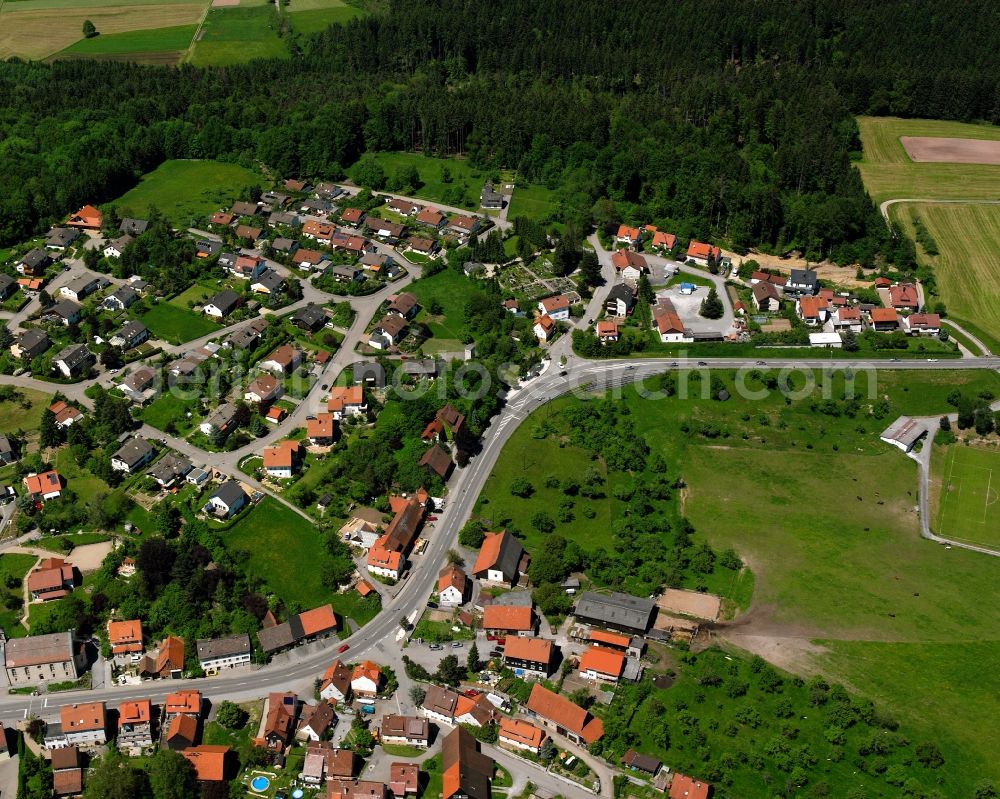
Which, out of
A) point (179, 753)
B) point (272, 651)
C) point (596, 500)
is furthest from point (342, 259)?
point (179, 753)

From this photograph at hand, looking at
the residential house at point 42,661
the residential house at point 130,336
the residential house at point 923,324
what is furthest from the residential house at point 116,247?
the residential house at point 923,324

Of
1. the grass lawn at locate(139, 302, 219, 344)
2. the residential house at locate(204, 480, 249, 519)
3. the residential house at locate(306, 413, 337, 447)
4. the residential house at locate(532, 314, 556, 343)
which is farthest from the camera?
the grass lawn at locate(139, 302, 219, 344)

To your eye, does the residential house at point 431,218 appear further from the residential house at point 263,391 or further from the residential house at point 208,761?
the residential house at point 208,761

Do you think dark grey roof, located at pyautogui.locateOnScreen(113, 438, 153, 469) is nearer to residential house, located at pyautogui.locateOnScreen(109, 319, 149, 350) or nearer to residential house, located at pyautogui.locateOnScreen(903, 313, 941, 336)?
residential house, located at pyautogui.locateOnScreen(109, 319, 149, 350)

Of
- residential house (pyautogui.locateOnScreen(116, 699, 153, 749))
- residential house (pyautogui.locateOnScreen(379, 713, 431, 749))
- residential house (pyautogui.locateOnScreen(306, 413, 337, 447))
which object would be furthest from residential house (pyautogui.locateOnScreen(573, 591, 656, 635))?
residential house (pyautogui.locateOnScreen(116, 699, 153, 749))

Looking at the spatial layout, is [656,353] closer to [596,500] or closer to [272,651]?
[596,500]

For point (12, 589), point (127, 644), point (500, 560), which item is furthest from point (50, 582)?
point (500, 560)
